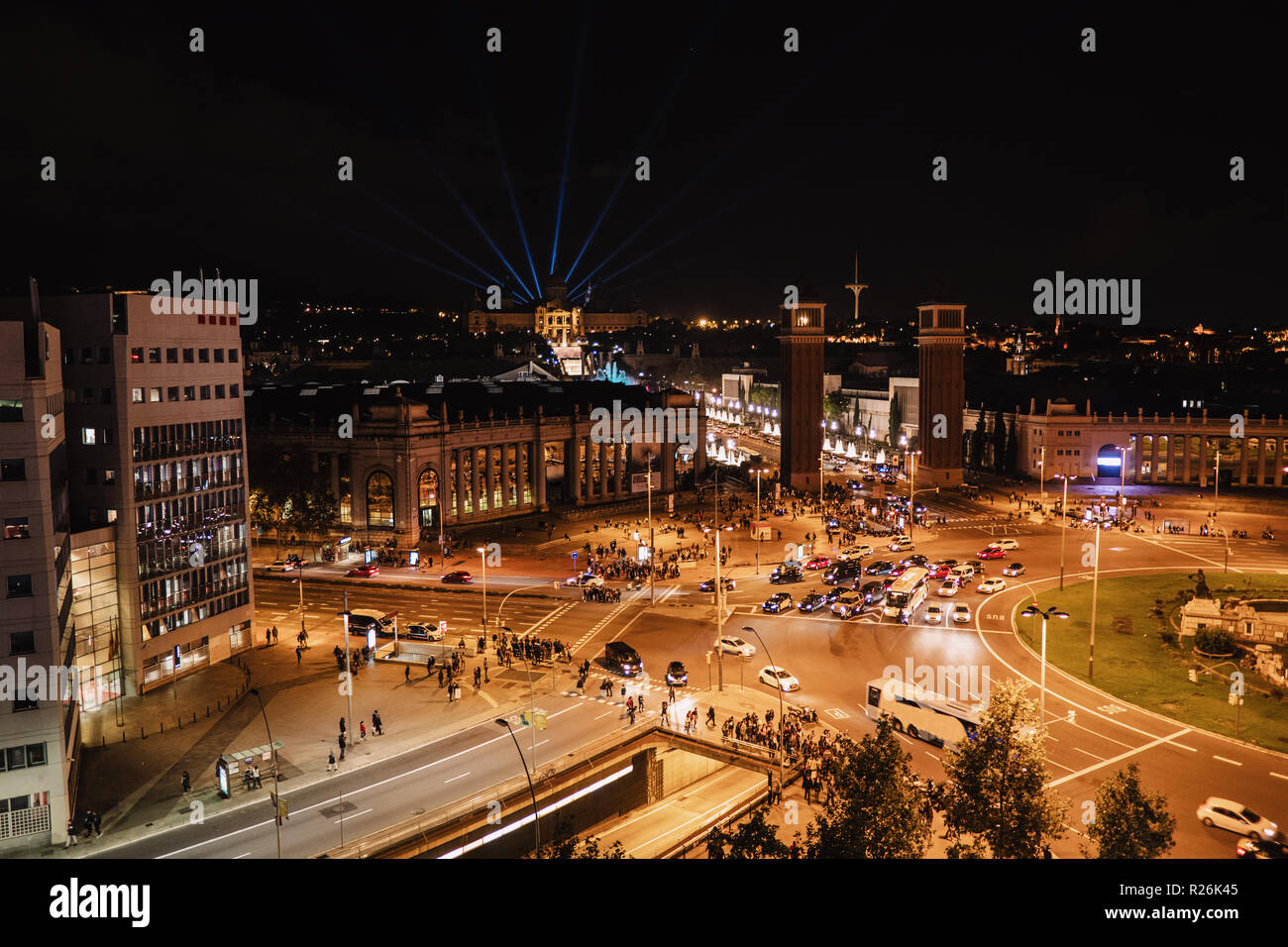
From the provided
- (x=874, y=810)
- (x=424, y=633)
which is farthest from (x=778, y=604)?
(x=874, y=810)

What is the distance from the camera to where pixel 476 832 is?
35688 mm

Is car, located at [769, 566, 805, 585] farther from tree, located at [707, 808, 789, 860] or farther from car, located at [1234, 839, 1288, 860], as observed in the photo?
tree, located at [707, 808, 789, 860]

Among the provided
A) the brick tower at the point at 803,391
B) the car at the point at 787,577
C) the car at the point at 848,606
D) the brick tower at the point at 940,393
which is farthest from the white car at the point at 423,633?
the brick tower at the point at 940,393

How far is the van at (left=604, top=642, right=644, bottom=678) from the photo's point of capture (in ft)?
172

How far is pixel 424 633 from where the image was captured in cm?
5959

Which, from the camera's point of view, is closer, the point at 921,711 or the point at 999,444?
the point at 921,711

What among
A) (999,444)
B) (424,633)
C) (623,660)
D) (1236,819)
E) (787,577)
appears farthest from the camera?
(999,444)

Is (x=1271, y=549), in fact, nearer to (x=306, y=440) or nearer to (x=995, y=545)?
(x=995, y=545)

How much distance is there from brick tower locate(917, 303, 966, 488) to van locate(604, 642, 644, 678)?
89552 mm

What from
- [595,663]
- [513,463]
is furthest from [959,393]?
[595,663]

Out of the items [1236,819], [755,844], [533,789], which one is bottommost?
[1236,819]

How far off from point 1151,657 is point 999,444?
91.2 metres

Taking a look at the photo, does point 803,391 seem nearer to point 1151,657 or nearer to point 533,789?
point 1151,657
